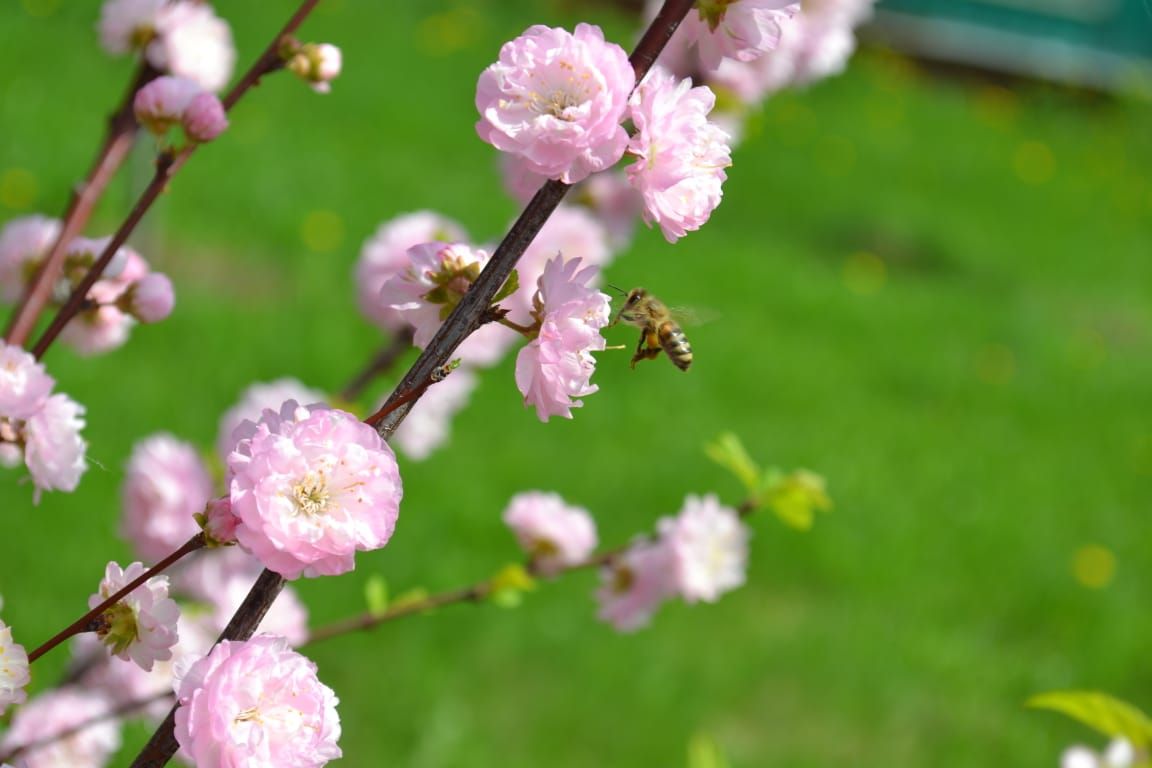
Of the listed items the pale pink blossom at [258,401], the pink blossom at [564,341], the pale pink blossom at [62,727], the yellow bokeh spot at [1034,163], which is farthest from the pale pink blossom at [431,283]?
the yellow bokeh spot at [1034,163]

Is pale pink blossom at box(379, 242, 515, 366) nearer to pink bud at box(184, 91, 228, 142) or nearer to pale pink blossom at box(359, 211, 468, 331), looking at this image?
pink bud at box(184, 91, 228, 142)

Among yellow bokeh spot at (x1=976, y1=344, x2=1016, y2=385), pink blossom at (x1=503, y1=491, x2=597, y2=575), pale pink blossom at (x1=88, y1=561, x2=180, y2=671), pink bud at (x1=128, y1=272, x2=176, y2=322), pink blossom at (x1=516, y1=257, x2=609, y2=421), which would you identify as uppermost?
pink blossom at (x1=516, y1=257, x2=609, y2=421)

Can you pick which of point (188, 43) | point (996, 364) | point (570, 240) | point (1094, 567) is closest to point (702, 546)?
point (570, 240)

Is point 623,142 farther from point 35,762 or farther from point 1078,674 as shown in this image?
point 1078,674

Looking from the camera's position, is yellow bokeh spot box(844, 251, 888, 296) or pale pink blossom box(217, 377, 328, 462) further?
yellow bokeh spot box(844, 251, 888, 296)

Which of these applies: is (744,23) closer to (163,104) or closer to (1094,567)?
(163,104)

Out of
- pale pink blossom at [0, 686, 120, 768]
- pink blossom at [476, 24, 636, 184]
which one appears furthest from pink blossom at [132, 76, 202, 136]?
pale pink blossom at [0, 686, 120, 768]

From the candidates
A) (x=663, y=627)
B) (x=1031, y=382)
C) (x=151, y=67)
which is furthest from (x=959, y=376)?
(x=151, y=67)
